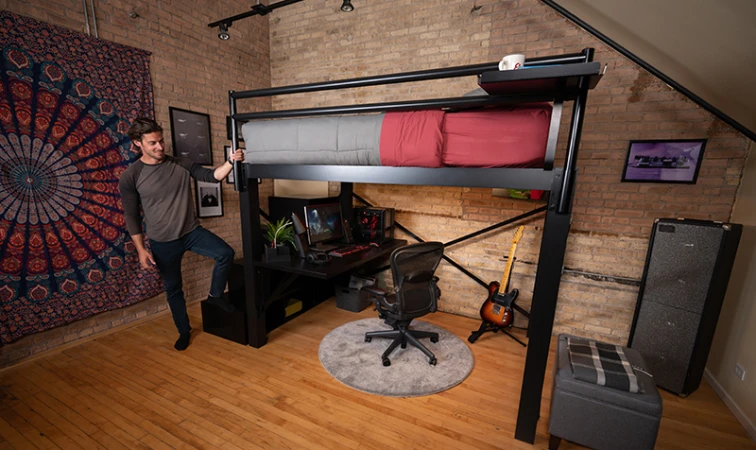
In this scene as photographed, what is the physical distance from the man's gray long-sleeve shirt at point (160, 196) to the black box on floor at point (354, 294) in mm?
1671

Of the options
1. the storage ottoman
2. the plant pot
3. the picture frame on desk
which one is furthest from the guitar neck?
the picture frame on desk

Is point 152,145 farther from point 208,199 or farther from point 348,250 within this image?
point 348,250

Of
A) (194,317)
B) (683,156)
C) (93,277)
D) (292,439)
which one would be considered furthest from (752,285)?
(93,277)

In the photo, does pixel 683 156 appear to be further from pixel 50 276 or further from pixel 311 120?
pixel 50 276

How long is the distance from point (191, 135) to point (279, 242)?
5.20 feet

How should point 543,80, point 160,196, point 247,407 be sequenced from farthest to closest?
point 160,196, point 247,407, point 543,80

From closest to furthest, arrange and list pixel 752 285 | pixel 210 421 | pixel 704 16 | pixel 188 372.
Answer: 1. pixel 704 16
2. pixel 210 421
3. pixel 752 285
4. pixel 188 372

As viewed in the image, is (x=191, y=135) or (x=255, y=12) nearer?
(x=255, y=12)

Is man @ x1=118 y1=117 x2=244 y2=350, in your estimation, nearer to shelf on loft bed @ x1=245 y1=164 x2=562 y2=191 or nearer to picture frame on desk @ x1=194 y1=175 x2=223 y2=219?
shelf on loft bed @ x1=245 y1=164 x2=562 y2=191

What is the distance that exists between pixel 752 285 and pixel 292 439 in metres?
3.09

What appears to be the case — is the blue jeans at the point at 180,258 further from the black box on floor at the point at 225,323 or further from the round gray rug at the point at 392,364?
the round gray rug at the point at 392,364

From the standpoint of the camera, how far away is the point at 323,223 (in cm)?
311

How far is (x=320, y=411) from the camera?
1932mm

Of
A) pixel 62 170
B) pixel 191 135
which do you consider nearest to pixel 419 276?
pixel 191 135
